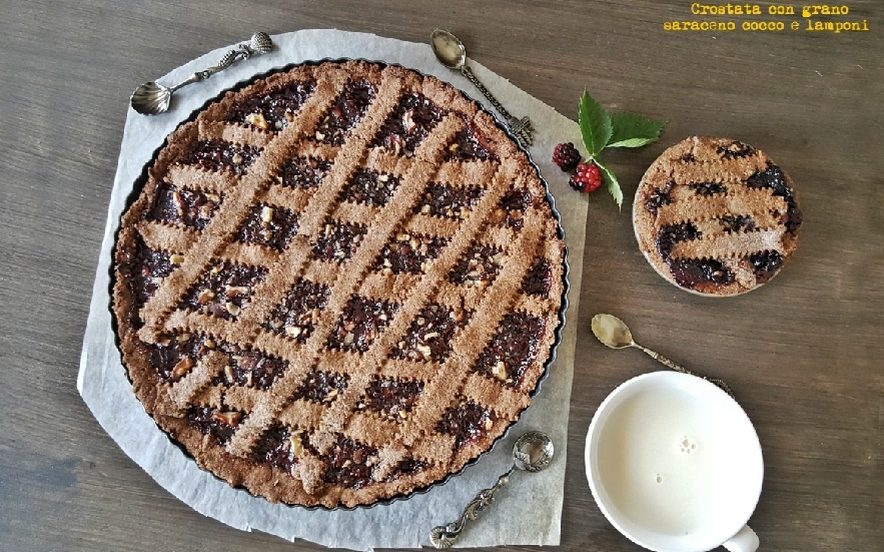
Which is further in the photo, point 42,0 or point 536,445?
point 42,0

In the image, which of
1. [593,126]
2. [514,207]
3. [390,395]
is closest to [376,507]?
[390,395]

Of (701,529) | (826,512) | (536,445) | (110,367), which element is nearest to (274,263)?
(110,367)

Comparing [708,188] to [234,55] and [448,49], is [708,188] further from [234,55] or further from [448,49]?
[234,55]

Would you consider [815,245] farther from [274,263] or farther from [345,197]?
[274,263]

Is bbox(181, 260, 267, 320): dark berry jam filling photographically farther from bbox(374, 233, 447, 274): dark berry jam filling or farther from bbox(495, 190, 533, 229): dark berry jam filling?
bbox(495, 190, 533, 229): dark berry jam filling

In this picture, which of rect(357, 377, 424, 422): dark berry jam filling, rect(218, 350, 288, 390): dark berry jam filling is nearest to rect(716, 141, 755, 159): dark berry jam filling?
rect(357, 377, 424, 422): dark berry jam filling
